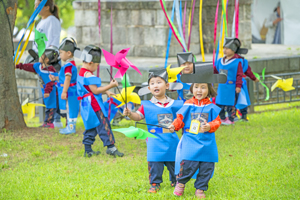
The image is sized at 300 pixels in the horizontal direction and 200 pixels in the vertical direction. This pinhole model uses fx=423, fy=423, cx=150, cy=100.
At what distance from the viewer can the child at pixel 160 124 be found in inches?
162

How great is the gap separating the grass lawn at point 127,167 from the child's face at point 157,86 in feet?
3.23

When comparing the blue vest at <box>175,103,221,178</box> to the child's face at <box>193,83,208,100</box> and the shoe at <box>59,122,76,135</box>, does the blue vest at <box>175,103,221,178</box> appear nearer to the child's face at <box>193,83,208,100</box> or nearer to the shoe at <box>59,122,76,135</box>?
the child's face at <box>193,83,208,100</box>

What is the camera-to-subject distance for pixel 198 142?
13.0 ft

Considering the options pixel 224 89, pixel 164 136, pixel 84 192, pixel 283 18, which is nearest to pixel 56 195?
pixel 84 192

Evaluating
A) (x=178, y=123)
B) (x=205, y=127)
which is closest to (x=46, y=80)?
(x=178, y=123)

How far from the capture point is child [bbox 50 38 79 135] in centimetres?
655

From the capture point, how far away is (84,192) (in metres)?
4.29

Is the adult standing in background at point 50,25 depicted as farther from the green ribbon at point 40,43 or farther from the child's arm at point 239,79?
the child's arm at point 239,79

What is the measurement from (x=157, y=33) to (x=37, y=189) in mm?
8148

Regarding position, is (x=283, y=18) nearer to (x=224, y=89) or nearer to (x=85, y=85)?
(x=224, y=89)

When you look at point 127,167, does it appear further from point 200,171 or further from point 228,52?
point 228,52

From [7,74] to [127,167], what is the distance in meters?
2.72

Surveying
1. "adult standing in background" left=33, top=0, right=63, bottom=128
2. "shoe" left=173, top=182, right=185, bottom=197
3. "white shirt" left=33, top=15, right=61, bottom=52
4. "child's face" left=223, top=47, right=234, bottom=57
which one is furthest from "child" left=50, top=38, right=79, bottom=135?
"shoe" left=173, top=182, right=185, bottom=197

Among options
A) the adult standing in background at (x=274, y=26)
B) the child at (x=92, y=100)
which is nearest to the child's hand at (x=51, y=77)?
the child at (x=92, y=100)
